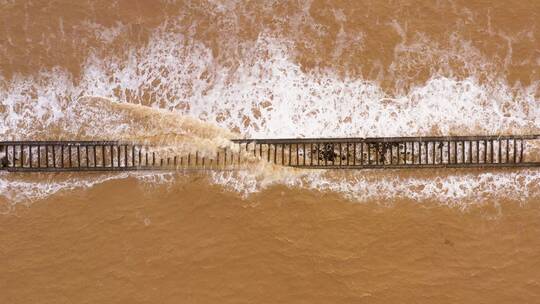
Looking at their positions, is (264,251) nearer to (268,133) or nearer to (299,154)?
(299,154)

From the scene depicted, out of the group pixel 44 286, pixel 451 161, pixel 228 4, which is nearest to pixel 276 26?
pixel 228 4

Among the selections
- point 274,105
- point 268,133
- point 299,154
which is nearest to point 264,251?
point 299,154

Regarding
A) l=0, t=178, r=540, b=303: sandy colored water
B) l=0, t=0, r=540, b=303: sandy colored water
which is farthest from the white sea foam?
l=0, t=178, r=540, b=303: sandy colored water

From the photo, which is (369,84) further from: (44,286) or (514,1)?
(44,286)

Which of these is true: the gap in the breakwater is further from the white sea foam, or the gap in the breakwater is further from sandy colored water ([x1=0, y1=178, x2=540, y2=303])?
sandy colored water ([x1=0, y1=178, x2=540, y2=303])

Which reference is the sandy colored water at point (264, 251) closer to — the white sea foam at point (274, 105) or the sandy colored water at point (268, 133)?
the sandy colored water at point (268, 133)
